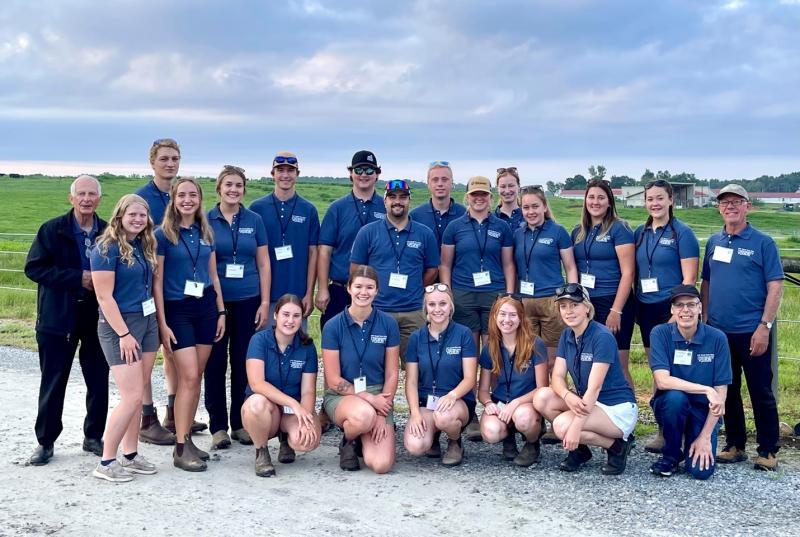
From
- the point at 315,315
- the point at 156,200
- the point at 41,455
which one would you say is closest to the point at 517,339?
the point at 156,200

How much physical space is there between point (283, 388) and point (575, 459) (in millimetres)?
2095

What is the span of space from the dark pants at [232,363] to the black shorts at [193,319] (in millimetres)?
274

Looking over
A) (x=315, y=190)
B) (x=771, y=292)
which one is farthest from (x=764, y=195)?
(x=771, y=292)

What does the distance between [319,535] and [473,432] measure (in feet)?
7.74

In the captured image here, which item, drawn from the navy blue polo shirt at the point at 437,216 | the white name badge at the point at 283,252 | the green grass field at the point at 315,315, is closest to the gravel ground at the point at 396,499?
the green grass field at the point at 315,315

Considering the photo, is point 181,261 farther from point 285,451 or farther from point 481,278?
point 481,278

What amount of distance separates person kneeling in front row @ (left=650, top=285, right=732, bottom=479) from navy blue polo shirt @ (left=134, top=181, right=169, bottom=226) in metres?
3.83

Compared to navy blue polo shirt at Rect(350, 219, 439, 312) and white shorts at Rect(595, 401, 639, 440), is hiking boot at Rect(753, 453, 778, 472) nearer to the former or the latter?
white shorts at Rect(595, 401, 639, 440)

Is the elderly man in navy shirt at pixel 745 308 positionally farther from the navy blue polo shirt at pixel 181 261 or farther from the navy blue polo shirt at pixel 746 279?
the navy blue polo shirt at pixel 181 261

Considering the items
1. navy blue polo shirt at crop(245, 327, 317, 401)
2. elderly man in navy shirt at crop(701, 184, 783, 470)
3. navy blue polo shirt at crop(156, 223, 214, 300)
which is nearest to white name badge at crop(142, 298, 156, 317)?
navy blue polo shirt at crop(156, 223, 214, 300)

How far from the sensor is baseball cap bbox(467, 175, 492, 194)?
671 cm

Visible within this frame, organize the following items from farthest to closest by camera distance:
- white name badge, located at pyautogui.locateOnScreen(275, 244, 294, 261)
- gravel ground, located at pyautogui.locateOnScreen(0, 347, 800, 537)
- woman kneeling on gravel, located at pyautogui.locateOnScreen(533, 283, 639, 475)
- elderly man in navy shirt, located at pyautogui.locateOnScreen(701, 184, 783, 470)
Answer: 1. white name badge, located at pyautogui.locateOnScreen(275, 244, 294, 261)
2. elderly man in navy shirt, located at pyautogui.locateOnScreen(701, 184, 783, 470)
3. woman kneeling on gravel, located at pyautogui.locateOnScreen(533, 283, 639, 475)
4. gravel ground, located at pyautogui.locateOnScreen(0, 347, 800, 537)

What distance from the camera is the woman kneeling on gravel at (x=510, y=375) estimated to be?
5.77m

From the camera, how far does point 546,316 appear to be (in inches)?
261
